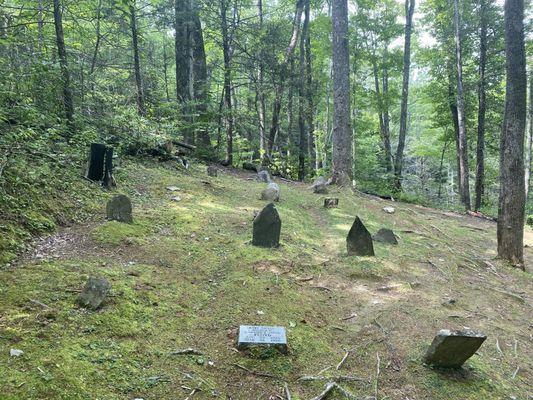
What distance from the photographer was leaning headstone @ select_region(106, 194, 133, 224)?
6.33 m

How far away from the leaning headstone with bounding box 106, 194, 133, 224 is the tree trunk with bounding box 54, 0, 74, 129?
123 inches

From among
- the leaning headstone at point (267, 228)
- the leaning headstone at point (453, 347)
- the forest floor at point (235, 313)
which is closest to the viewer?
the forest floor at point (235, 313)

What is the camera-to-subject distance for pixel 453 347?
12.5ft

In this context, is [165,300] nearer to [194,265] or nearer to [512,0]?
[194,265]

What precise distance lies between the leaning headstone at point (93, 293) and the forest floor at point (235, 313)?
96 mm

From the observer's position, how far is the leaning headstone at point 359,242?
6785 millimetres

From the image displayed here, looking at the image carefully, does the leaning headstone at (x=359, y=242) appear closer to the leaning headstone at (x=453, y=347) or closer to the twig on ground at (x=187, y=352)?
the leaning headstone at (x=453, y=347)

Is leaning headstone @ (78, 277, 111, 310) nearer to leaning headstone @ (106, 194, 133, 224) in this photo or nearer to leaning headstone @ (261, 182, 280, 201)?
leaning headstone @ (106, 194, 133, 224)

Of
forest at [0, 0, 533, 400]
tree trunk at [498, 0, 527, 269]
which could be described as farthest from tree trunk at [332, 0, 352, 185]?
tree trunk at [498, 0, 527, 269]

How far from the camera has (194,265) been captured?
→ 220 inches

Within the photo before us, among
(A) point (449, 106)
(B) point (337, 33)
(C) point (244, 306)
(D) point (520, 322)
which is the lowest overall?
(D) point (520, 322)

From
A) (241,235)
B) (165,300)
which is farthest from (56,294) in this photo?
(241,235)

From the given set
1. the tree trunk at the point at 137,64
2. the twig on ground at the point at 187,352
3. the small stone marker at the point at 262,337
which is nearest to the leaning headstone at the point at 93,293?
the twig on ground at the point at 187,352

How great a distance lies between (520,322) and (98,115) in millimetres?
9915
